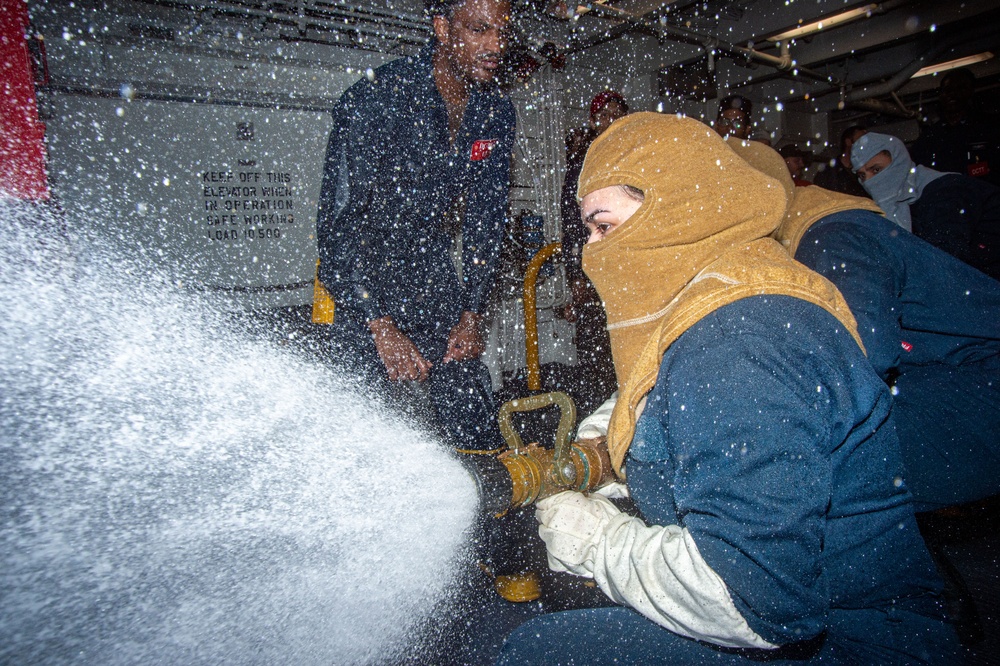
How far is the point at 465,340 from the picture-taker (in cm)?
311

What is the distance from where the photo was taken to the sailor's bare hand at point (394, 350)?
2785 mm

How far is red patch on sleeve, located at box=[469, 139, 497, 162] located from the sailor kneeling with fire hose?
1718 mm

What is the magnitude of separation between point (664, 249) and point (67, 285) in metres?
3.22

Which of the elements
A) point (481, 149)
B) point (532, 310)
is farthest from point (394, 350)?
point (532, 310)

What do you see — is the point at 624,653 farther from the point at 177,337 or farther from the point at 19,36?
the point at 19,36

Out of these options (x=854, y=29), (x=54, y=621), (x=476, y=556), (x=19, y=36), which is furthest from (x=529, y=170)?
(x=854, y=29)

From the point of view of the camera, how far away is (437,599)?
2029mm

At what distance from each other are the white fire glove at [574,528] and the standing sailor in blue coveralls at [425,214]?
1479mm

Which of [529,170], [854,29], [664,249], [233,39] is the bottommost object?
[664,249]

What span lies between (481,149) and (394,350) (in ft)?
4.16

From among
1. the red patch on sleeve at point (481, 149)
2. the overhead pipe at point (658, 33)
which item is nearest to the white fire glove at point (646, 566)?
the red patch on sleeve at point (481, 149)

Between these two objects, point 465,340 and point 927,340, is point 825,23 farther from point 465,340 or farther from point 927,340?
point 465,340

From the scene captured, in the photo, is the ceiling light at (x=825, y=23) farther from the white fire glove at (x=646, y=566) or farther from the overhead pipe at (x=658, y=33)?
the white fire glove at (x=646, y=566)

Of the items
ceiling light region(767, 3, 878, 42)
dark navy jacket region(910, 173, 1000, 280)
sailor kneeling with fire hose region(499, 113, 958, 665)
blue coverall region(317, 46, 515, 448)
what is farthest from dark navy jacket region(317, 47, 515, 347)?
ceiling light region(767, 3, 878, 42)
